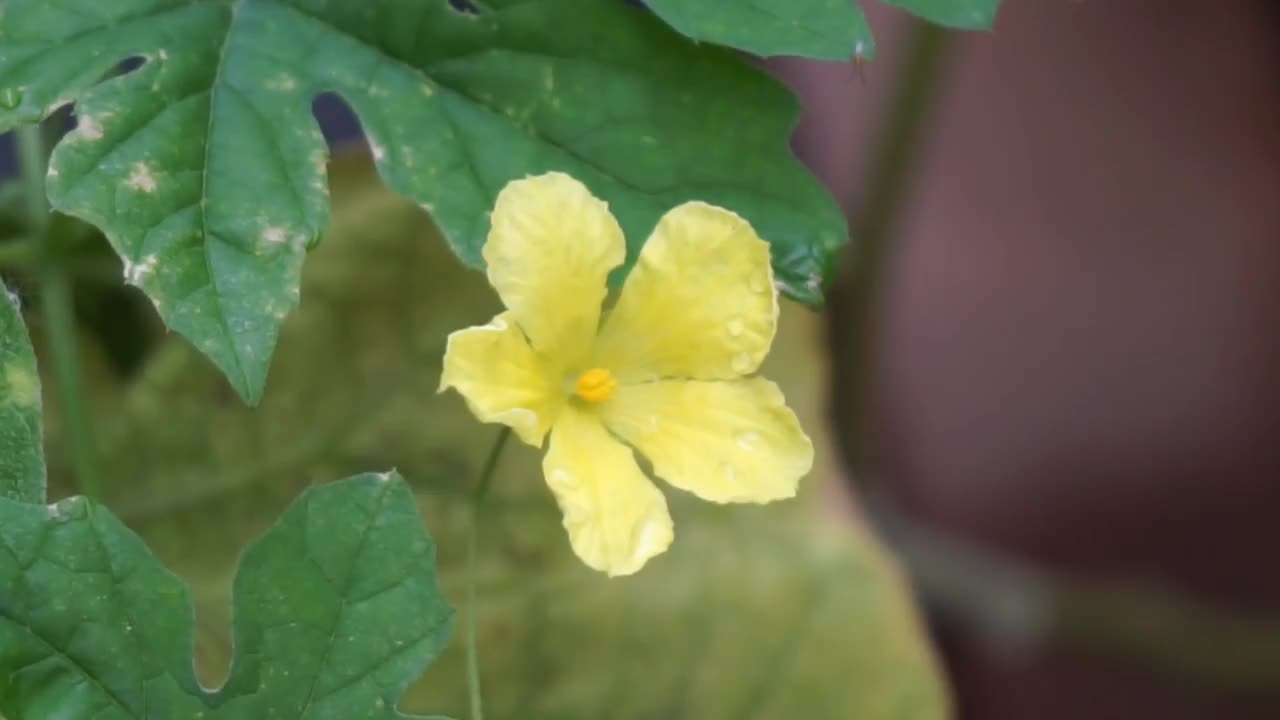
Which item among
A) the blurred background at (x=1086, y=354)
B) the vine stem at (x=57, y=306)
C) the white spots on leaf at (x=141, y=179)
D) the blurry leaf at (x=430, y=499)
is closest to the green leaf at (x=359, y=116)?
the white spots on leaf at (x=141, y=179)

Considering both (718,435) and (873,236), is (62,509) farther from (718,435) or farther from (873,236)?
(873,236)

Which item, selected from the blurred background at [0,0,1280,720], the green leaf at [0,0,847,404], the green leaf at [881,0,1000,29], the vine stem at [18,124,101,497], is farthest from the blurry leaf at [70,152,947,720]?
the blurred background at [0,0,1280,720]

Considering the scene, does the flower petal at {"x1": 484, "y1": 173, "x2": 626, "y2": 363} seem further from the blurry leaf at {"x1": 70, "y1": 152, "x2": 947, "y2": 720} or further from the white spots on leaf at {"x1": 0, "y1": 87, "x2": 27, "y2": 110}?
the blurry leaf at {"x1": 70, "y1": 152, "x2": 947, "y2": 720}

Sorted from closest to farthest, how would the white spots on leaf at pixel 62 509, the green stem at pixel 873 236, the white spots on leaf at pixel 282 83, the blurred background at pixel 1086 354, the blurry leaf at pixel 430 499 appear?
1. the white spots on leaf at pixel 62 509
2. the white spots on leaf at pixel 282 83
3. the blurry leaf at pixel 430 499
4. the green stem at pixel 873 236
5. the blurred background at pixel 1086 354

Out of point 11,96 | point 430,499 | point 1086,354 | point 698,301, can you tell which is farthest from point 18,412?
point 1086,354

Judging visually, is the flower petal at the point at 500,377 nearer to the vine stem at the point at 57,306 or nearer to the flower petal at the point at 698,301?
the flower petal at the point at 698,301

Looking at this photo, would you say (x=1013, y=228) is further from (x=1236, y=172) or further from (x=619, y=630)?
(x=619, y=630)
